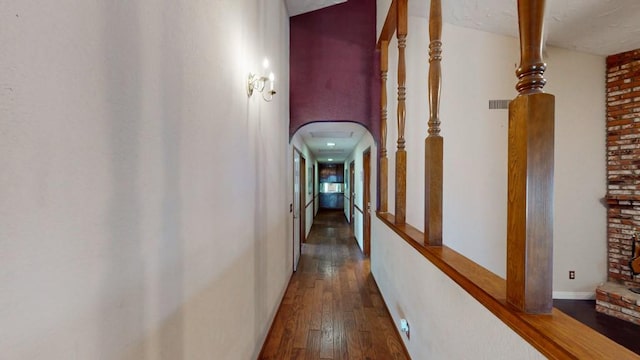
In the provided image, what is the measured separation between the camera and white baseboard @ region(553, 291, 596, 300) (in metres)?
3.25

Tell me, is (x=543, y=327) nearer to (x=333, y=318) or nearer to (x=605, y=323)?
(x=333, y=318)

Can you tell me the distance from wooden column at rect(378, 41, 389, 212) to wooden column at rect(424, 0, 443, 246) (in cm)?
154

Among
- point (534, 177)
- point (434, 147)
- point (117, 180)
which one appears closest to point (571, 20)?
point (434, 147)

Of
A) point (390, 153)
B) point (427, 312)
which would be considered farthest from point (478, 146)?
point (427, 312)

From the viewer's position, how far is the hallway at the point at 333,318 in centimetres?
216

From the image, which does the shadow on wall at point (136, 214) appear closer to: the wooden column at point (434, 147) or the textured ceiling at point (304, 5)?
the wooden column at point (434, 147)

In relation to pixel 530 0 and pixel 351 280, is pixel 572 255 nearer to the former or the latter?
pixel 351 280

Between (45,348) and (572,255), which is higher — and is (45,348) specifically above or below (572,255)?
above

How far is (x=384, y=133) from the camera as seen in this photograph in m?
3.27

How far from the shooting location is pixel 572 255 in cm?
327

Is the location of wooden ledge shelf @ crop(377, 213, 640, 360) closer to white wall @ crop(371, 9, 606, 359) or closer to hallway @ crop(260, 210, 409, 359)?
white wall @ crop(371, 9, 606, 359)

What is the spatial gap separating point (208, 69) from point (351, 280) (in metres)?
3.25

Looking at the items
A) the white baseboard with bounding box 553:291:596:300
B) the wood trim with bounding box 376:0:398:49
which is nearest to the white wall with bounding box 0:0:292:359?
the wood trim with bounding box 376:0:398:49

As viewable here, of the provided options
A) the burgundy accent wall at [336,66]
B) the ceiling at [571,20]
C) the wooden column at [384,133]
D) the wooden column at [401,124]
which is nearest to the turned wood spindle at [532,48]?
the wooden column at [401,124]
